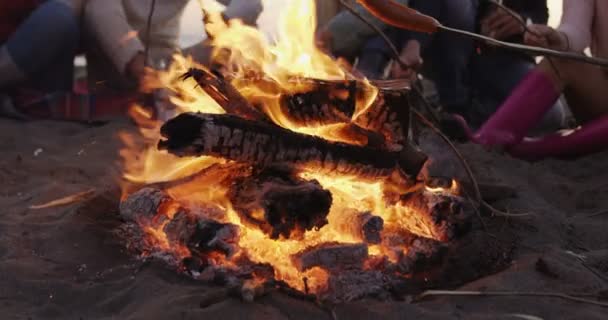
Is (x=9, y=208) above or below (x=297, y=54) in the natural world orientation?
below

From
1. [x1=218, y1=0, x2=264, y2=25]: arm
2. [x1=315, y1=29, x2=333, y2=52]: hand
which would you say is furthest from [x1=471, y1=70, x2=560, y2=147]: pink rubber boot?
[x1=218, y1=0, x2=264, y2=25]: arm

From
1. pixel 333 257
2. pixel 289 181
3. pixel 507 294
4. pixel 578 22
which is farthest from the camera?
pixel 578 22

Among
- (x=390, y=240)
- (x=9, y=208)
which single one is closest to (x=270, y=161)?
(x=390, y=240)

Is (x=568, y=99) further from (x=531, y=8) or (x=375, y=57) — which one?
(x=375, y=57)

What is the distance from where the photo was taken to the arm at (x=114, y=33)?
5.35 metres

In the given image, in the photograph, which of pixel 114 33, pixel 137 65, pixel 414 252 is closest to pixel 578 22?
pixel 414 252

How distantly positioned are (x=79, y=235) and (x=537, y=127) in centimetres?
397

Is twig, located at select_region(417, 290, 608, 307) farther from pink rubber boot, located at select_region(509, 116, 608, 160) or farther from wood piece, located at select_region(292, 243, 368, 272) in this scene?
pink rubber boot, located at select_region(509, 116, 608, 160)

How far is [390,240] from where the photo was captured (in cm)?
252

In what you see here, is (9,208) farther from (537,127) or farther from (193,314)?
(537,127)

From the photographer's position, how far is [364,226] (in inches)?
96.0

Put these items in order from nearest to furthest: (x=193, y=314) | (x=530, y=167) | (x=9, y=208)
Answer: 1. (x=193, y=314)
2. (x=9, y=208)
3. (x=530, y=167)

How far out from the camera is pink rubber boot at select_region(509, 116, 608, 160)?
13.9ft

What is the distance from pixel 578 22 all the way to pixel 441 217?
223 centimetres
